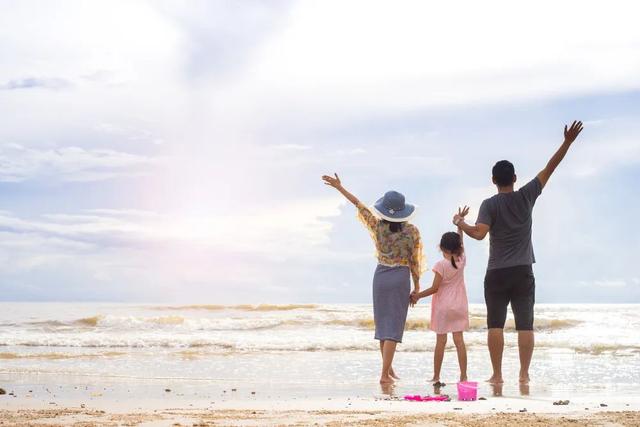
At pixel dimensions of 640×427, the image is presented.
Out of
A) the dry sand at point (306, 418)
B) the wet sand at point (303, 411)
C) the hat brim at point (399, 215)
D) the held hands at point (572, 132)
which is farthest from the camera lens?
the hat brim at point (399, 215)

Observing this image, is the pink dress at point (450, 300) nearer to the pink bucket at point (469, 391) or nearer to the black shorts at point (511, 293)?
the black shorts at point (511, 293)

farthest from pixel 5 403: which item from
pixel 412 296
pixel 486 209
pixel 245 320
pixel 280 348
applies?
pixel 245 320

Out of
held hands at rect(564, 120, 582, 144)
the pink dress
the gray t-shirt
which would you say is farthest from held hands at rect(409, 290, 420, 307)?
held hands at rect(564, 120, 582, 144)

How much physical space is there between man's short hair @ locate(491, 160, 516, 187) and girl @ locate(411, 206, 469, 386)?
20.4 inches

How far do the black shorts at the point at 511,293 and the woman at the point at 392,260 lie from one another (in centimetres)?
73

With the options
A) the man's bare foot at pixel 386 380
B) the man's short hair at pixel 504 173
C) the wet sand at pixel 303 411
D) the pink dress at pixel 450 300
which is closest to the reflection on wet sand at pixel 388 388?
the man's bare foot at pixel 386 380

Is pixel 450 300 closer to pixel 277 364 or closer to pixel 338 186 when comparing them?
pixel 338 186

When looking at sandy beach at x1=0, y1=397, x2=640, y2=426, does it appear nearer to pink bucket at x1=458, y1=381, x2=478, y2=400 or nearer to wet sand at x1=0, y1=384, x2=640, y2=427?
wet sand at x1=0, y1=384, x2=640, y2=427

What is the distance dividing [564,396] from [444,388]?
1168 mm

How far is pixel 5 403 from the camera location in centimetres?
627

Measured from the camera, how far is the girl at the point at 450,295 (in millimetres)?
7402

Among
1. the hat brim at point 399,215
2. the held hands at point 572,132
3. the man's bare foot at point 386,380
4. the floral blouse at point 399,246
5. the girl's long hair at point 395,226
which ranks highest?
the held hands at point 572,132

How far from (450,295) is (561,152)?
178cm

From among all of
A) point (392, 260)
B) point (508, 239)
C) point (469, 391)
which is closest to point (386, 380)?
point (392, 260)
